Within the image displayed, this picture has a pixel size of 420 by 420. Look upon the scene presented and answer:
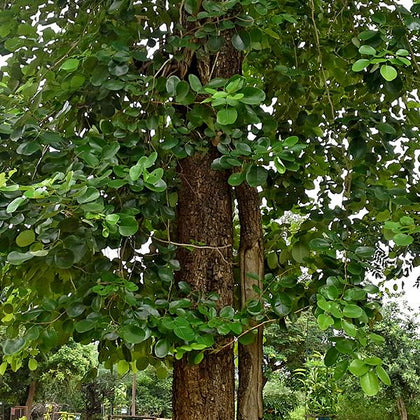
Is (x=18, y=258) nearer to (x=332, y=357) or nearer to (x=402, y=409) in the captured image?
(x=332, y=357)

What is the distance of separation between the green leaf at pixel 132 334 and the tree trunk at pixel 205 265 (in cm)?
25

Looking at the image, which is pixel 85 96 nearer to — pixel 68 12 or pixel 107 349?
pixel 68 12

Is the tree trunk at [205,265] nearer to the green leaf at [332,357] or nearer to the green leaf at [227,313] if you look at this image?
the green leaf at [227,313]

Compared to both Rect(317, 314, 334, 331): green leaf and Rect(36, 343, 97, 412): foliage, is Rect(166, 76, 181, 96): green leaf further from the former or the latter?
Rect(36, 343, 97, 412): foliage

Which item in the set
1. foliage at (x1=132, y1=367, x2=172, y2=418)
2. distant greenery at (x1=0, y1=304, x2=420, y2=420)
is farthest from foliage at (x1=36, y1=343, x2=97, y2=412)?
foliage at (x1=132, y1=367, x2=172, y2=418)

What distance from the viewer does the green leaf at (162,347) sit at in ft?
2.93

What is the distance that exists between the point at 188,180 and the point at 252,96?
0.37 meters

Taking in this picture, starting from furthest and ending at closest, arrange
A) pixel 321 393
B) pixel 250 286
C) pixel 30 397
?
pixel 30 397, pixel 321 393, pixel 250 286

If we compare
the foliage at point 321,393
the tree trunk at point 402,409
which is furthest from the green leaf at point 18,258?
the tree trunk at point 402,409

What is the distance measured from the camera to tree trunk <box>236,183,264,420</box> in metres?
1.12

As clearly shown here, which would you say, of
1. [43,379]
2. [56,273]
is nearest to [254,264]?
[56,273]

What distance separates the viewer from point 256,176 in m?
0.90

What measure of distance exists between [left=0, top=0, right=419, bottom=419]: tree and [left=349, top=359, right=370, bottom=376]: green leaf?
0.04ft

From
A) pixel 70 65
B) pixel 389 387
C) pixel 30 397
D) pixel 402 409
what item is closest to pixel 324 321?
pixel 70 65
